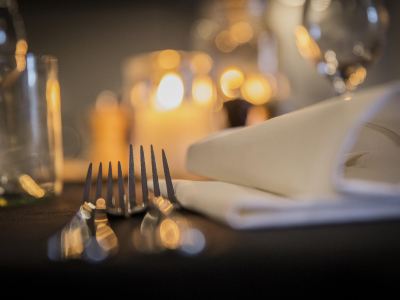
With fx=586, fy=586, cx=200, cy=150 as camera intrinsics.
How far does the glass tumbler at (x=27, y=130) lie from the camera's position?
1.86 ft

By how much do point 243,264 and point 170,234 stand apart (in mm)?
53

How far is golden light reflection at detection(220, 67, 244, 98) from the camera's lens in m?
2.05

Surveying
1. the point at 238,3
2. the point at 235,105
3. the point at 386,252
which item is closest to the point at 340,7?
the point at 386,252

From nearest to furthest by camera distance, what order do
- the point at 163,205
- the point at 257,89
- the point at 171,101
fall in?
1. the point at 163,205
2. the point at 171,101
3. the point at 257,89

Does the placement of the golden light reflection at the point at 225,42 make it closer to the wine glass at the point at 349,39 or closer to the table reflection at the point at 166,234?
the wine glass at the point at 349,39

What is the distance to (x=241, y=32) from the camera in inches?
89.7

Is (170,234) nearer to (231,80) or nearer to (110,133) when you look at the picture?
(110,133)

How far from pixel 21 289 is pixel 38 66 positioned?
0.34 meters

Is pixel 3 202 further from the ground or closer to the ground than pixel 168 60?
closer to the ground

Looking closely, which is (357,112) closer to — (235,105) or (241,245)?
(241,245)

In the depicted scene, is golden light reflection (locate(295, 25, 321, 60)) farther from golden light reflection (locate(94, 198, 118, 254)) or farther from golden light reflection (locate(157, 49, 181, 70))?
golden light reflection (locate(157, 49, 181, 70))

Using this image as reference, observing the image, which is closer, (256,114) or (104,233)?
(104,233)

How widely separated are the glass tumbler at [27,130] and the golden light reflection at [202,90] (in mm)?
703

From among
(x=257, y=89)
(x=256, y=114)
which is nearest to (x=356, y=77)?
(x=256, y=114)
